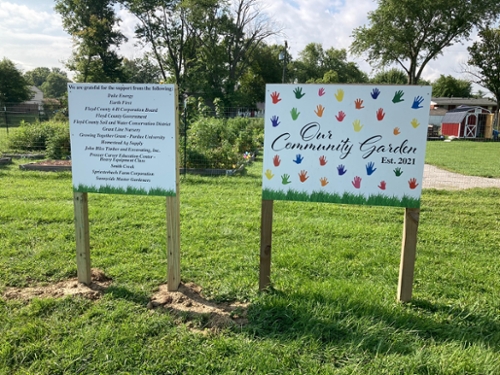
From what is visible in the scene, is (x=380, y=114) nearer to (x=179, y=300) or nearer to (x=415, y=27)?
(x=179, y=300)

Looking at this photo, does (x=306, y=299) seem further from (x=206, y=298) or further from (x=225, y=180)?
(x=225, y=180)

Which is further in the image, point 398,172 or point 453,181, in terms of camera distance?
point 453,181

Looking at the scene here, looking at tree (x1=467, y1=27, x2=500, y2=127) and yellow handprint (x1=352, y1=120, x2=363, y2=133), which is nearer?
yellow handprint (x1=352, y1=120, x2=363, y2=133)

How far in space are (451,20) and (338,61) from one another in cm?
4227

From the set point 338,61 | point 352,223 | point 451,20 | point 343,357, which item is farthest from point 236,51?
point 343,357

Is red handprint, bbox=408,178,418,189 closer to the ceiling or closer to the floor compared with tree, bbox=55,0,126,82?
closer to the floor

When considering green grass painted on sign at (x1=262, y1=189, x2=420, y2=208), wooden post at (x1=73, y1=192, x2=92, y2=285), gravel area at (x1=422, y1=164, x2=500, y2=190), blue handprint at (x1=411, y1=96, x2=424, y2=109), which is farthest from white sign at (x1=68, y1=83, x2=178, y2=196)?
gravel area at (x1=422, y1=164, x2=500, y2=190)

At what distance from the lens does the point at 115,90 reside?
3.21 m

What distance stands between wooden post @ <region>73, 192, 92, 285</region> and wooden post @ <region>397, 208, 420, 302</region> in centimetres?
283

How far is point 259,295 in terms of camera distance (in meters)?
3.28

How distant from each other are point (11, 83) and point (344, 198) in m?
55.8

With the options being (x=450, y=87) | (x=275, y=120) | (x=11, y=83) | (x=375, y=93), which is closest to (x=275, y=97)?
(x=275, y=120)

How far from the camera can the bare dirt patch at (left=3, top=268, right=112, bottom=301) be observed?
324 cm

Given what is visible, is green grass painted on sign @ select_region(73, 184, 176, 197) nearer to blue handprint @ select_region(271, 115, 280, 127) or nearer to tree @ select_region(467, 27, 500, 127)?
blue handprint @ select_region(271, 115, 280, 127)
